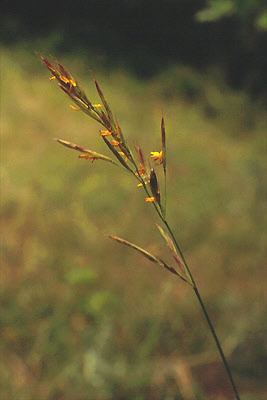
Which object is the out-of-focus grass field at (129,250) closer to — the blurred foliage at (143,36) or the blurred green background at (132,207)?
the blurred green background at (132,207)

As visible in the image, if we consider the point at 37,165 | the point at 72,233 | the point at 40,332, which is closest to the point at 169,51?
the point at 37,165

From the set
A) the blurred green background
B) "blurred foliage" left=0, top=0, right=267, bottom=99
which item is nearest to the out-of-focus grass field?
the blurred green background

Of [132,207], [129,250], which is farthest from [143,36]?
[129,250]

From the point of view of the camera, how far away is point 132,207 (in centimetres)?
245

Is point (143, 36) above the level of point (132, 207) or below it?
above

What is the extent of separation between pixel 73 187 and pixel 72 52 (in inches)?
58.2

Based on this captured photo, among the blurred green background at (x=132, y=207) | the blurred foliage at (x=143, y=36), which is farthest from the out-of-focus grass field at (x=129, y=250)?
the blurred foliage at (x=143, y=36)

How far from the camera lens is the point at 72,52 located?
3.77 meters

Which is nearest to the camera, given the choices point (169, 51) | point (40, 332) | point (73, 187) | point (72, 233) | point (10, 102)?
point (40, 332)

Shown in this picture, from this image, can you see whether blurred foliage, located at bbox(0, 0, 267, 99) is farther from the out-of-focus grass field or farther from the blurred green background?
the out-of-focus grass field

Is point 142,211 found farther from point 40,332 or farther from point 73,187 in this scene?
point 40,332

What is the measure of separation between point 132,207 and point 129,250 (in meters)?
0.27

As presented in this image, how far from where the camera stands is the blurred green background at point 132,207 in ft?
5.50

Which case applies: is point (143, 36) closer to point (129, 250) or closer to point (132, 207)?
point (132, 207)
